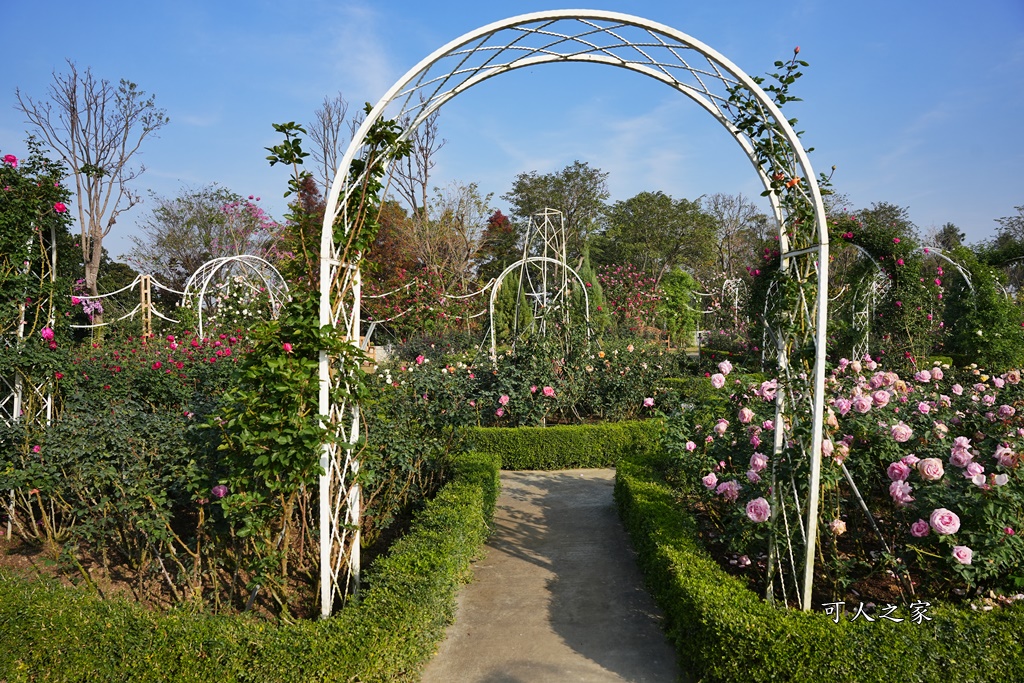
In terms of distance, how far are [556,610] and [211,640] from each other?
1.97m

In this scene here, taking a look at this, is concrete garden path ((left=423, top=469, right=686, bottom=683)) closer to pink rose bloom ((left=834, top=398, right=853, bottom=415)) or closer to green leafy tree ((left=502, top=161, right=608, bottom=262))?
pink rose bloom ((left=834, top=398, right=853, bottom=415))

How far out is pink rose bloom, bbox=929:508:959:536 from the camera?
2969 millimetres

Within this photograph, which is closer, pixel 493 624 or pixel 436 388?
pixel 493 624

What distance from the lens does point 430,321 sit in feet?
44.2

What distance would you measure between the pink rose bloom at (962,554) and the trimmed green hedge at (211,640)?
2.60 m

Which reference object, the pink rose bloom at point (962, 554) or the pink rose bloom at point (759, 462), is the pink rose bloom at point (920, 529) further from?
the pink rose bloom at point (759, 462)

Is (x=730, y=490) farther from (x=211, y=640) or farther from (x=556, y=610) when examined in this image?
(x=211, y=640)

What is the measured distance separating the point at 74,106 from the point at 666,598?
21030 mm

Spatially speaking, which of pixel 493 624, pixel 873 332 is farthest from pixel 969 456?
pixel 873 332

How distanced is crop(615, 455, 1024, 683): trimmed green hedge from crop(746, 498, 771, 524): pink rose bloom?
370mm

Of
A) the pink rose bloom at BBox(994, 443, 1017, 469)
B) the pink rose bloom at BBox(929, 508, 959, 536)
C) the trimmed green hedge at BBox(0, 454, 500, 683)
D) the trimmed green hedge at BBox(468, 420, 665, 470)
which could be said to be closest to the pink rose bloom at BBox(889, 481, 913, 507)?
the pink rose bloom at BBox(929, 508, 959, 536)

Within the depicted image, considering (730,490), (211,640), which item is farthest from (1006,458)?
(211,640)

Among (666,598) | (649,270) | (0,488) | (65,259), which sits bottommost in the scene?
(666,598)

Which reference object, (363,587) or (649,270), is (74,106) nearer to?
(363,587)
